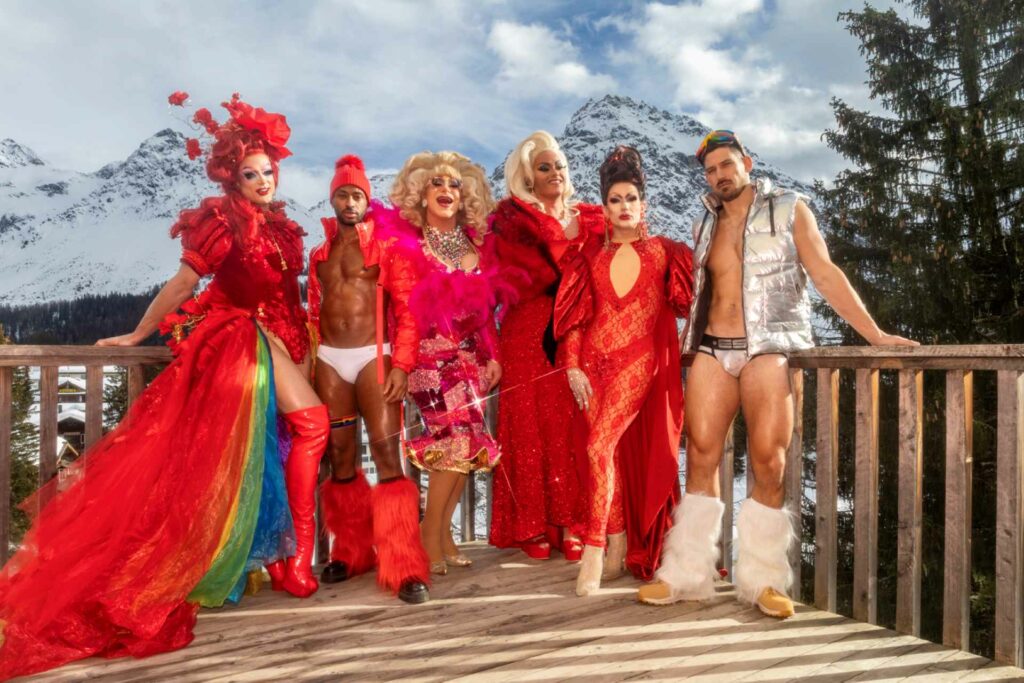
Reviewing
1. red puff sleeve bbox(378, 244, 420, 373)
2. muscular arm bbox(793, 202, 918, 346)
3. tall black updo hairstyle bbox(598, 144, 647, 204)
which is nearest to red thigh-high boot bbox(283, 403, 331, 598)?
red puff sleeve bbox(378, 244, 420, 373)

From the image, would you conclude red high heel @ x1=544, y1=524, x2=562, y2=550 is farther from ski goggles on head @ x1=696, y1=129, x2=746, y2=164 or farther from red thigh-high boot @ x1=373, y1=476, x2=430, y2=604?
ski goggles on head @ x1=696, y1=129, x2=746, y2=164

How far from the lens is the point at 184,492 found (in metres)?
2.76

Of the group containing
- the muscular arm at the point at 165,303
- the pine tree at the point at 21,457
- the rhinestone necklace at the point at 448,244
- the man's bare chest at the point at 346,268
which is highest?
the rhinestone necklace at the point at 448,244

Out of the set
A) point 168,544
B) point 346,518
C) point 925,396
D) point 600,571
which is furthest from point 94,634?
point 925,396

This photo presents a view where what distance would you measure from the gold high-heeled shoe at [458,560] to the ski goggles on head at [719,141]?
2158 mm

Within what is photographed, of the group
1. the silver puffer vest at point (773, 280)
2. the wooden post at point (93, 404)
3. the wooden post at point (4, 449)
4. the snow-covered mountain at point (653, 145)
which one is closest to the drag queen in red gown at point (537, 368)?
the silver puffer vest at point (773, 280)

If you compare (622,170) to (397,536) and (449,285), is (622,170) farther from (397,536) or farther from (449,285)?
(397,536)

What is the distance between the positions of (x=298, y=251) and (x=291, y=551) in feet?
4.31

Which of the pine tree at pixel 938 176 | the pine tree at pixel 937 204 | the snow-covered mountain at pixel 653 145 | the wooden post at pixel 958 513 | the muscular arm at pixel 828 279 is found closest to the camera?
the wooden post at pixel 958 513

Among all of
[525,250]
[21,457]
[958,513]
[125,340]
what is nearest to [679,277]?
[525,250]

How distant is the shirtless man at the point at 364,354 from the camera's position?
Result: 310cm

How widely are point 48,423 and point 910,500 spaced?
11.6 feet

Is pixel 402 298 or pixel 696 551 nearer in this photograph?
pixel 696 551

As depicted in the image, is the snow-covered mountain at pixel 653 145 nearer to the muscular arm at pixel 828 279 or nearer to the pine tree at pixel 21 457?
the pine tree at pixel 21 457
